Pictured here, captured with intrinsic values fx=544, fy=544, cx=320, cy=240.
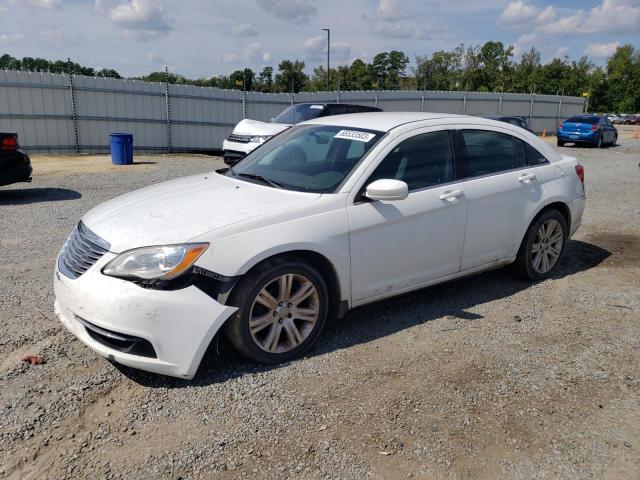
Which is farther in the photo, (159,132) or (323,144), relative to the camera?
(159,132)

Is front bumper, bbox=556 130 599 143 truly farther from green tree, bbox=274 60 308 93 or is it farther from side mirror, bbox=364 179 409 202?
green tree, bbox=274 60 308 93

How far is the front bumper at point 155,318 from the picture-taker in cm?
315

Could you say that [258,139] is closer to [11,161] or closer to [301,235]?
[11,161]

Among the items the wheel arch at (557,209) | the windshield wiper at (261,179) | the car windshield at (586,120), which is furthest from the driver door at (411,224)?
the car windshield at (586,120)

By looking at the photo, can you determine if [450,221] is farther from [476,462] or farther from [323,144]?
[476,462]

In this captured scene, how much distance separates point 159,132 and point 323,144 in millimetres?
15635

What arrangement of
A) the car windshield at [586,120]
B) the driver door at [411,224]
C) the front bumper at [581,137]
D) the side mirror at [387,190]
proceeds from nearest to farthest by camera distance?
the side mirror at [387,190]
the driver door at [411,224]
the front bumper at [581,137]
the car windshield at [586,120]

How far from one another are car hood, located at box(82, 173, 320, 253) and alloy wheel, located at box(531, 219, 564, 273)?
2.66 m

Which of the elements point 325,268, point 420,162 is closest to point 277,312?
point 325,268

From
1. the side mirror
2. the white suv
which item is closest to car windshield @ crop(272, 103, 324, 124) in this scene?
the white suv

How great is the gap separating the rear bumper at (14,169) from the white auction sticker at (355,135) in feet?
23.2

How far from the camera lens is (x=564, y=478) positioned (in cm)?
265

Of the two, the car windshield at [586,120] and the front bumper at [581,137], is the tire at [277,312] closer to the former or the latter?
the front bumper at [581,137]

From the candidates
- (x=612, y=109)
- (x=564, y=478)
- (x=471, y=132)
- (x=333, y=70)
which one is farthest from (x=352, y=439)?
(x=612, y=109)
